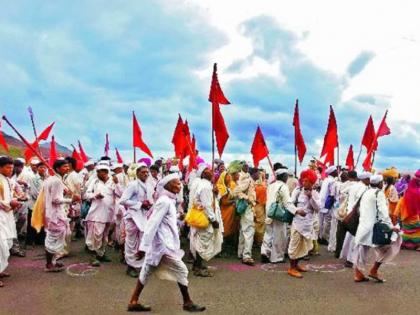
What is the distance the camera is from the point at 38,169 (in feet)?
37.8

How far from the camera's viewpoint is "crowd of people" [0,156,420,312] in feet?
21.4

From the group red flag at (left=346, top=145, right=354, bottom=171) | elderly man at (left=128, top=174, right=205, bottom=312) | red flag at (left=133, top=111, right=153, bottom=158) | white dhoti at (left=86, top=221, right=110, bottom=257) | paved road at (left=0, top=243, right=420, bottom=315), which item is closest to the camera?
elderly man at (left=128, top=174, right=205, bottom=312)

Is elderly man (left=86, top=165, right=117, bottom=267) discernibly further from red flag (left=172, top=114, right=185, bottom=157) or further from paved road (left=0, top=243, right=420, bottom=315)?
red flag (left=172, top=114, right=185, bottom=157)

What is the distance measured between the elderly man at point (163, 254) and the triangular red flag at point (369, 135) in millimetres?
8256

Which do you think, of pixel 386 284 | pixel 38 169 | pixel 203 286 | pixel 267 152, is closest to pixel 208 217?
pixel 203 286

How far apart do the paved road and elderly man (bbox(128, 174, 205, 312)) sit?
0.22m

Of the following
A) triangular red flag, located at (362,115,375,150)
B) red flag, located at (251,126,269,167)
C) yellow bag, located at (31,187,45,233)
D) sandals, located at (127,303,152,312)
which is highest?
triangular red flag, located at (362,115,375,150)

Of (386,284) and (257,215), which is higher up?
(257,215)

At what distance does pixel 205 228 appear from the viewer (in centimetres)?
843

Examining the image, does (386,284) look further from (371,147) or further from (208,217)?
(371,147)

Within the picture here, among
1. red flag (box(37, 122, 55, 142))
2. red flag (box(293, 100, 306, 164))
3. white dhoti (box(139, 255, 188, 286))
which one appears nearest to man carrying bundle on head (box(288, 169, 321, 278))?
white dhoti (box(139, 255, 188, 286))

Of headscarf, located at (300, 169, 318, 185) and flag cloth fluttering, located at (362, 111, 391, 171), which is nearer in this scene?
headscarf, located at (300, 169, 318, 185)

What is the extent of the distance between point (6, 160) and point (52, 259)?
196cm

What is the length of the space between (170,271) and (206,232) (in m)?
2.24
